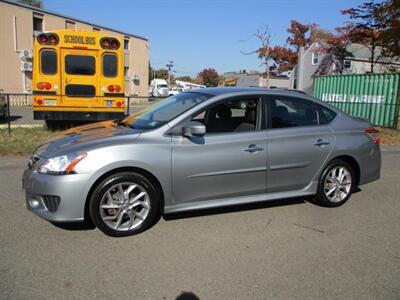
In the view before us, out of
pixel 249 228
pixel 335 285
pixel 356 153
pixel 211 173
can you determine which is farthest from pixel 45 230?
pixel 356 153

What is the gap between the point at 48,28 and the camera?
3014 centimetres

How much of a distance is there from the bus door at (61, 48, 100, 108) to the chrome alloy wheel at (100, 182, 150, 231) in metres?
7.85

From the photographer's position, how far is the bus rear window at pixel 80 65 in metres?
11.4

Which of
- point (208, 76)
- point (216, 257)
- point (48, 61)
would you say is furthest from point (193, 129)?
Answer: point (208, 76)

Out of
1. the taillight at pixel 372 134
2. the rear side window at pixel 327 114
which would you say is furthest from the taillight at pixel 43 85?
the taillight at pixel 372 134

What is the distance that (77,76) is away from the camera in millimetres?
11602

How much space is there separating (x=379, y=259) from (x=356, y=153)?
6.47 ft

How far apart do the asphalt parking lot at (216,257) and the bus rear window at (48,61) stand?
23.1 feet

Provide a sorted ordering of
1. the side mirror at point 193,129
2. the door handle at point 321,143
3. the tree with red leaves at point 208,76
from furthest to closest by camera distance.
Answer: the tree with red leaves at point 208,76 < the door handle at point 321,143 < the side mirror at point 193,129

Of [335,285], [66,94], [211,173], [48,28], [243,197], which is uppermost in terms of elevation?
[48,28]

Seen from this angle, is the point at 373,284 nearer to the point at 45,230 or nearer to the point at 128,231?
the point at 128,231

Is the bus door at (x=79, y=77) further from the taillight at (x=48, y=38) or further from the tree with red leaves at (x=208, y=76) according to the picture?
the tree with red leaves at (x=208, y=76)

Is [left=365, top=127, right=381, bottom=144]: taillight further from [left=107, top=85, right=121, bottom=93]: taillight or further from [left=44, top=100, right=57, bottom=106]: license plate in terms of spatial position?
[left=44, top=100, right=57, bottom=106]: license plate

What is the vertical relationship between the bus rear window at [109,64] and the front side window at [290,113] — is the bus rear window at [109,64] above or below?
above
